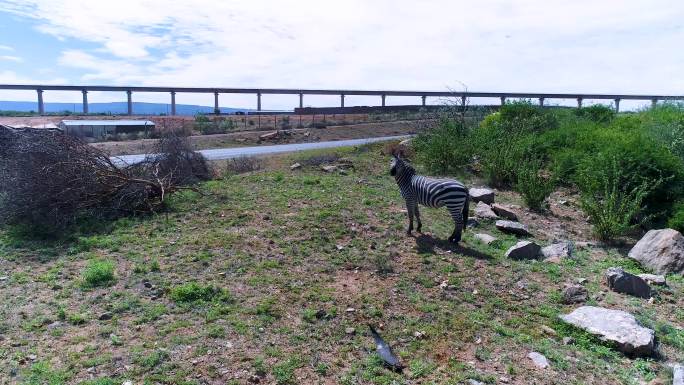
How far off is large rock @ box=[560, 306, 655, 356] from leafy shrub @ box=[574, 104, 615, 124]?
679 inches

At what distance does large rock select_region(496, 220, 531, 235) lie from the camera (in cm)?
A: 994

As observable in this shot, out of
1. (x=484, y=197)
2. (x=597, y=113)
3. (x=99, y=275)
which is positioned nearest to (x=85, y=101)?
(x=597, y=113)

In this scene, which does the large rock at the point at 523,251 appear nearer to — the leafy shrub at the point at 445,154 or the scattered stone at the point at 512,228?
the scattered stone at the point at 512,228

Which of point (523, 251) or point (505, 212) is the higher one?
point (505, 212)

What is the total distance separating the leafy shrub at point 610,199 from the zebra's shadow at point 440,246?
3095mm

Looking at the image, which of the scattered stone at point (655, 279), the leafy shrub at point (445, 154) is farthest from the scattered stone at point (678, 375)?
the leafy shrub at point (445, 154)

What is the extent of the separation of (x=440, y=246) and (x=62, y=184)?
284 inches

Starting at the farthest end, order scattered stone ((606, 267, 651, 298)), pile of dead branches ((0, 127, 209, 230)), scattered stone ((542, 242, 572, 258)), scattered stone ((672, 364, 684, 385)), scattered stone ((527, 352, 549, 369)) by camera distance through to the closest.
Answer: pile of dead branches ((0, 127, 209, 230)), scattered stone ((542, 242, 572, 258)), scattered stone ((606, 267, 651, 298)), scattered stone ((527, 352, 549, 369)), scattered stone ((672, 364, 684, 385))

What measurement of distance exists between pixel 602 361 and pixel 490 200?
714 centimetres

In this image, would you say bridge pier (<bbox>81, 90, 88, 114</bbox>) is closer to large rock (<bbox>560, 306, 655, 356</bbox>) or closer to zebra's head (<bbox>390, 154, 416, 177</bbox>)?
zebra's head (<bbox>390, 154, 416, 177</bbox>)

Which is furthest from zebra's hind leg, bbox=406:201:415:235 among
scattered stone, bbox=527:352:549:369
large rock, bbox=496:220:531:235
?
scattered stone, bbox=527:352:549:369

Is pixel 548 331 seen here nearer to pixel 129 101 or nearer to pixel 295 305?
pixel 295 305

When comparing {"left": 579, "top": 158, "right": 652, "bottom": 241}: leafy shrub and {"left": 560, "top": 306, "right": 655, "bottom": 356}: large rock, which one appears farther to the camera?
{"left": 579, "top": 158, "right": 652, "bottom": 241}: leafy shrub

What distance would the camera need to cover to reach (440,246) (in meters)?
8.74
